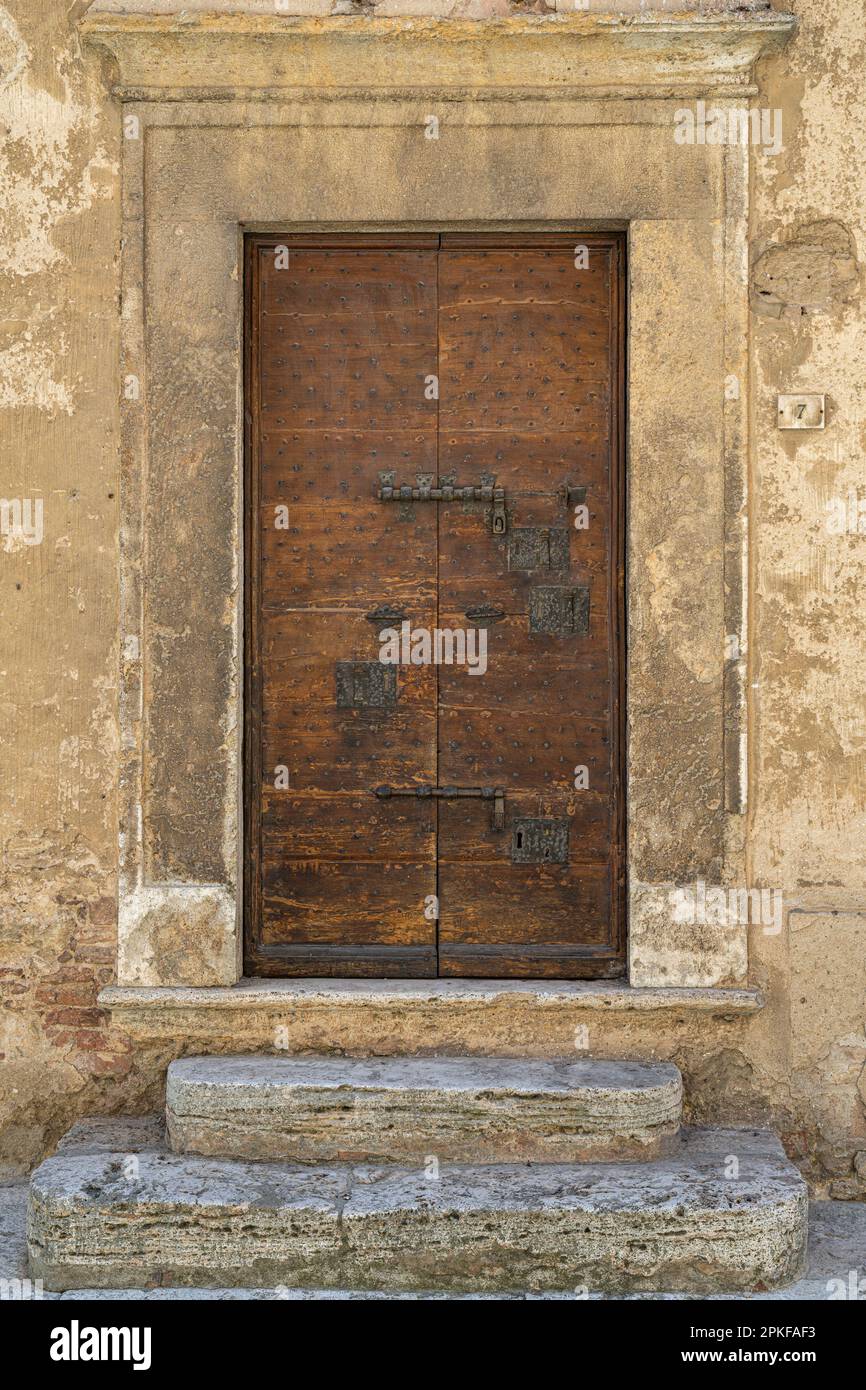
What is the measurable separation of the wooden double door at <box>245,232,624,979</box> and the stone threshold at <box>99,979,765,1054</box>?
0.56 feet

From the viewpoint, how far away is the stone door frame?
4449mm

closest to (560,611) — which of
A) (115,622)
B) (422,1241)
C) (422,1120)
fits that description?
(115,622)

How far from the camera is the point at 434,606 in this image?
4.64 meters

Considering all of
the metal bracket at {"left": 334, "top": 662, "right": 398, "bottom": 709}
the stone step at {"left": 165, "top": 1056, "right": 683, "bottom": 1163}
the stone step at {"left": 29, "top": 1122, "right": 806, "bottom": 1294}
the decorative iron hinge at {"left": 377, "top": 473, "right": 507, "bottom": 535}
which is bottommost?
the stone step at {"left": 29, "top": 1122, "right": 806, "bottom": 1294}

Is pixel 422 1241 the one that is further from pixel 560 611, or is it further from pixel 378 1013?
pixel 560 611

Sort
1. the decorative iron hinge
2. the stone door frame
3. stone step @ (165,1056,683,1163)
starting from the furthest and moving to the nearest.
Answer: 1. the decorative iron hinge
2. the stone door frame
3. stone step @ (165,1056,683,1163)

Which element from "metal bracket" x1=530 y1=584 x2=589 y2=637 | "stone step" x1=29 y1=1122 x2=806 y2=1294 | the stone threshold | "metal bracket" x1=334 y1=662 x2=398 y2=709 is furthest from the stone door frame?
"stone step" x1=29 y1=1122 x2=806 y2=1294

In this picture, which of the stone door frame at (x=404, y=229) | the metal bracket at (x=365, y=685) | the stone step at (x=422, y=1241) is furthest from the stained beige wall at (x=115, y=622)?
the metal bracket at (x=365, y=685)

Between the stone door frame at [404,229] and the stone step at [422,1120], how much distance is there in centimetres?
46

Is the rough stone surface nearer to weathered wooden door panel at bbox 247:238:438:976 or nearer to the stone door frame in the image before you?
the stone door frame

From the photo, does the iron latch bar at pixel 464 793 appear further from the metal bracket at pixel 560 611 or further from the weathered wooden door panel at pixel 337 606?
the metal bracket at pixel 560 611

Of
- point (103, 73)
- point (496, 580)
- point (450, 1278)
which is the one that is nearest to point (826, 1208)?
point (450, 1278)

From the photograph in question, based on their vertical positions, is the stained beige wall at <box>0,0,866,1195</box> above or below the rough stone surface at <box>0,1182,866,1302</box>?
above

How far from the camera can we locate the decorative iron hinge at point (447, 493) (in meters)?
4.59
